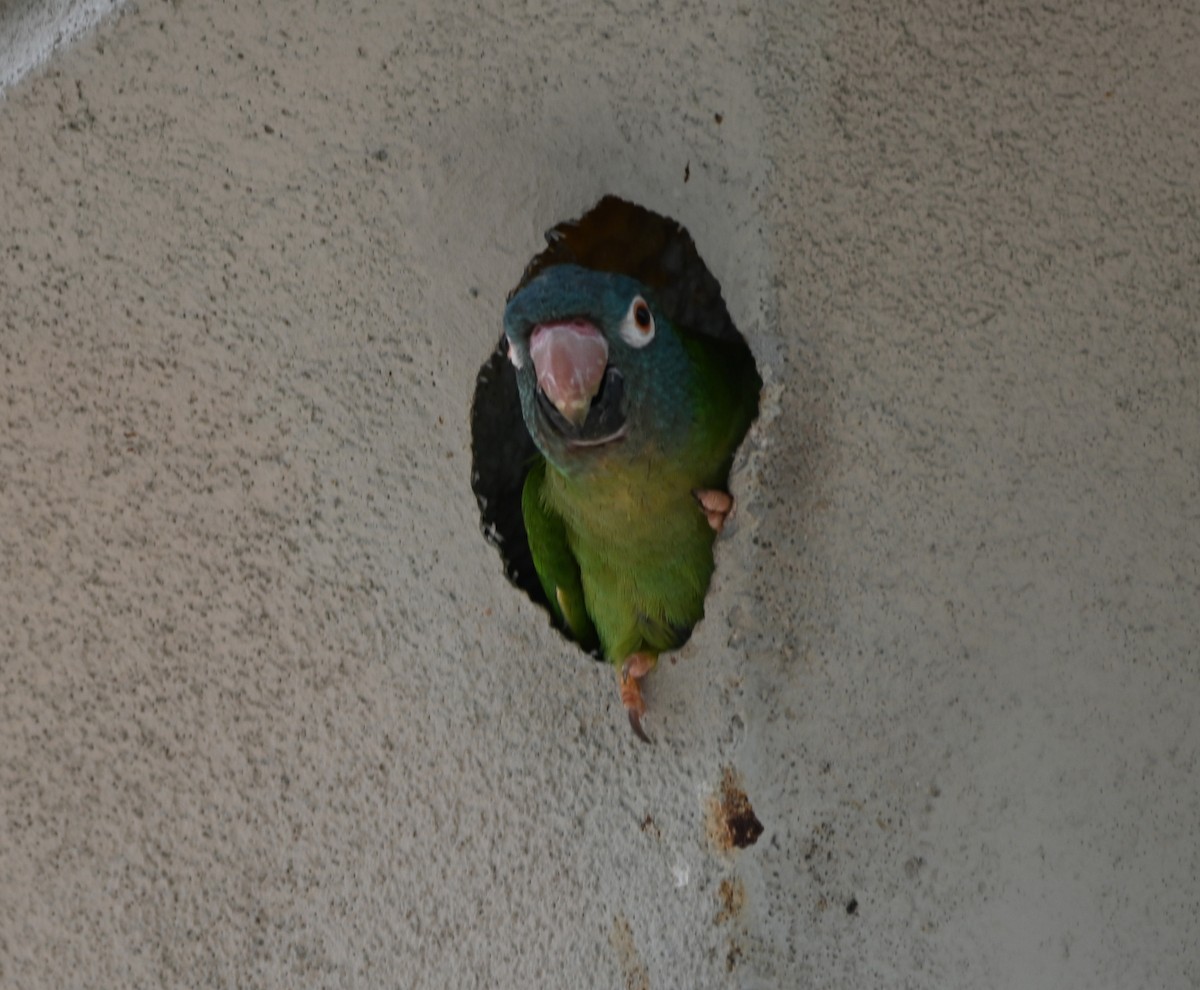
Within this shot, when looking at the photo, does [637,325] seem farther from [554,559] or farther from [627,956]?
[627,956]

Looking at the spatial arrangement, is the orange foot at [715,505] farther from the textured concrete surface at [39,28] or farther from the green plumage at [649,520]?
the textured concrete surface at [39,28]

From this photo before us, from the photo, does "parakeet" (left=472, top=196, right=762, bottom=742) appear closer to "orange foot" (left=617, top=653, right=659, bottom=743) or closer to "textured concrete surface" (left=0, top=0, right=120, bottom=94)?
"orange foot" (left=617, top=653, right=659, bottom=743)

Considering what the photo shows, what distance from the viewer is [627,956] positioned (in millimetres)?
1605

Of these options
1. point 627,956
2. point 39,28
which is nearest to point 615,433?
point 627,956

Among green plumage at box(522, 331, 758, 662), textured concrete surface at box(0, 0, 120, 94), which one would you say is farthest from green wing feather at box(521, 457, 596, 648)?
textured concrete surface at box(0, 0, 120, 94)

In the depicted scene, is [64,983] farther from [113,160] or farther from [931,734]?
[931,734]

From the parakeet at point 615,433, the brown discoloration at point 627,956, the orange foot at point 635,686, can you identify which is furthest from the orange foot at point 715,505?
the brown discoloration at point 627,956

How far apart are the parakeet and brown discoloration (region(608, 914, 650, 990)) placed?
285mm

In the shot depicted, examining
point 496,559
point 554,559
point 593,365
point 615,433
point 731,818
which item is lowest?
point 554,559

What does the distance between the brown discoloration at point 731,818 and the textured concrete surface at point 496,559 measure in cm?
2

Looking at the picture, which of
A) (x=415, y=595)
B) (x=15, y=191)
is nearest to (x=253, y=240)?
(x=15, y=191)

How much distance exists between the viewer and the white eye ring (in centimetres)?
164

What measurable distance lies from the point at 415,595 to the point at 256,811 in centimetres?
42

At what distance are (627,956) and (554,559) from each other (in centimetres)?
73
